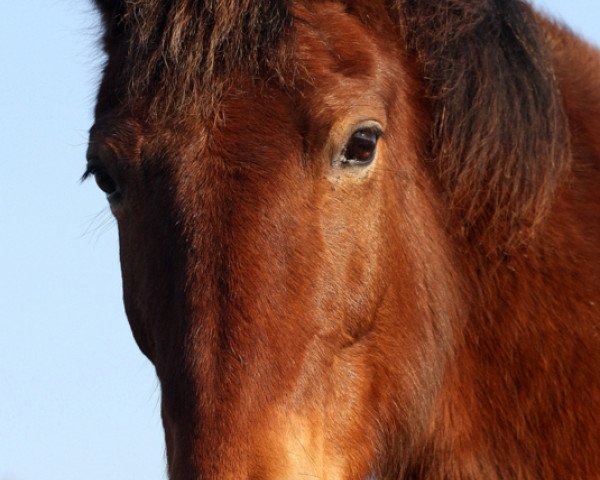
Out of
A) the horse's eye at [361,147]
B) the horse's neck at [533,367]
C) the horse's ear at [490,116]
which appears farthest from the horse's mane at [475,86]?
the horse's eye at [361,147]

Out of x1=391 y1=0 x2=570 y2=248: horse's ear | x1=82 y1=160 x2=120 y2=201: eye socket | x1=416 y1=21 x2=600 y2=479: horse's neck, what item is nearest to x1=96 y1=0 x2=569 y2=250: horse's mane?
x1=391 y1=0 x2=570 y2=248: horse's ear

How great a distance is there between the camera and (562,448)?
12.8ft

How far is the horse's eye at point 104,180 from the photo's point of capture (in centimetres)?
385

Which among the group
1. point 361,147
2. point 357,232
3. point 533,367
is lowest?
point 533,367

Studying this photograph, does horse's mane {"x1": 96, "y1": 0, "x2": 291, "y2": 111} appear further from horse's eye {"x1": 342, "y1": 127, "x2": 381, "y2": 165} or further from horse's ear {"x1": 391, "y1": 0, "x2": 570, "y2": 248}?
horse's ear {"x1": 391, "y1": 0, "x2": 570, "y2": 248}

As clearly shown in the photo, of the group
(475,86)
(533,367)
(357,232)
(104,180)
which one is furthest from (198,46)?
(533,367)

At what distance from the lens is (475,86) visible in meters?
3.93

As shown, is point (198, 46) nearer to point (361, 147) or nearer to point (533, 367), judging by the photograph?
point (361, 147)

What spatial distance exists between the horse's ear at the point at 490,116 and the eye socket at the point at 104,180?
115 centimetres

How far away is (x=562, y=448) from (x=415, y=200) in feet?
3.36

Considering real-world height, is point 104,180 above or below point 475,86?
below

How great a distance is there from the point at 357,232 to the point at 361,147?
280mm

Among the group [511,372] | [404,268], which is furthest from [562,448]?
[404,268]

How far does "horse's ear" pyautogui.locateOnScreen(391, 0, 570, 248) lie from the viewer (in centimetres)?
391
